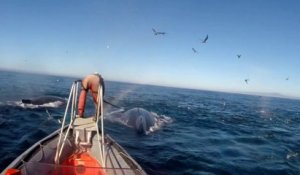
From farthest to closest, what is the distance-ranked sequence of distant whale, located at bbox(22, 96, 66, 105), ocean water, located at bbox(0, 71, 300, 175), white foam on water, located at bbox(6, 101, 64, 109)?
distant whale, located at bbox(22, 96, 66, 105), white foam on water, located at bbox(6, 101, 64, 109), ocean water, located at bbox(0, 71, 300, 175)

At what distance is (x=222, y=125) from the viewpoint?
3092cm

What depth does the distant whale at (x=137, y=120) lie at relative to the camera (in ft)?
74.4

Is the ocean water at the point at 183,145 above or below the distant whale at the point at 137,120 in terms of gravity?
below

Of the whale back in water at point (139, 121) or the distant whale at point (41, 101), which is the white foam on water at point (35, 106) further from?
the whale back in water at point (139, 121)

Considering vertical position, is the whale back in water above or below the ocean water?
above

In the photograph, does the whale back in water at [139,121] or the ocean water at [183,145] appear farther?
the whale back in water at [139,121]

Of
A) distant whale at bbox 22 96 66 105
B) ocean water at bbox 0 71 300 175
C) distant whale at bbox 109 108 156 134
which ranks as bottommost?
ocean water at bbox 0 71 300 175

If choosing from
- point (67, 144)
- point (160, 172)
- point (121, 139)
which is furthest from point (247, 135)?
point (67, 144)

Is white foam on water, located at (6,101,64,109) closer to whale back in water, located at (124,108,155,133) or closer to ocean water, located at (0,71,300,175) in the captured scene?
ocean water, located at (0,71,300,175)

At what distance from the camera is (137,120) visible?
2438 centimetres

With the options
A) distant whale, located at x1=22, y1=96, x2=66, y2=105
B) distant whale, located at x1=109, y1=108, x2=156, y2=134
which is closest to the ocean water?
distant whale, located at x1=109, y1=108, x2=156, y2=134

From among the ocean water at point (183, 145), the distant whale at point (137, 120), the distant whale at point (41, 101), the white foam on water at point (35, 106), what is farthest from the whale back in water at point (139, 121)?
the distant whale at point (41, 101)

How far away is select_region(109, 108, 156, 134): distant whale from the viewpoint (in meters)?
22.7

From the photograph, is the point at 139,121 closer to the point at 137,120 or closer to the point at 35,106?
the point at 137,120
